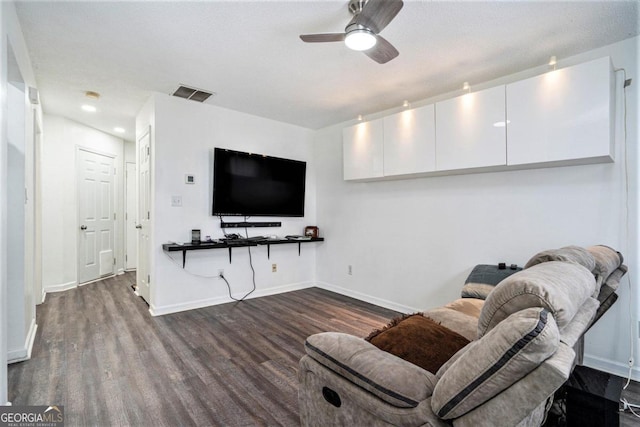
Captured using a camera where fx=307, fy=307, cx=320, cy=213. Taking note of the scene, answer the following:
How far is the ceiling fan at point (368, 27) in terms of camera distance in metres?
1.71

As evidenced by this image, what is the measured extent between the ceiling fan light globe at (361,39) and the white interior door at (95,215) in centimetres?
479

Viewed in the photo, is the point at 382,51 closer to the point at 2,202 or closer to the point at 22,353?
the point at 2,202

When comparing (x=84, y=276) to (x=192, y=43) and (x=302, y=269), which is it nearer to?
(x=302, y=269)

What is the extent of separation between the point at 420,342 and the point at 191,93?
3446mm

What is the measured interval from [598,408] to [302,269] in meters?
3.80

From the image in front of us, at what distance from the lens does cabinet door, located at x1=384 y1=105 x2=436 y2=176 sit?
10.4 ft

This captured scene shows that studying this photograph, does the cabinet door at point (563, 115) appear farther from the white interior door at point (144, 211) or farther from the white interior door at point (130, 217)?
the white interior door at point (130, 217)

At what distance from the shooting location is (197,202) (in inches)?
150

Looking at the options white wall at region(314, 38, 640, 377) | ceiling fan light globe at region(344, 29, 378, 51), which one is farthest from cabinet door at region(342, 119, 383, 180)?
ceiling fan light globe at region(344, 29, 378, 51)

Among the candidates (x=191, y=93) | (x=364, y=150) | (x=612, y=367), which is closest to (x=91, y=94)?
(x=191, y=93)

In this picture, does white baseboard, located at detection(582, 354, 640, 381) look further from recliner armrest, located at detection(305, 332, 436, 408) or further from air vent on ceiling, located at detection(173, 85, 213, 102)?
air vent on ceiling, located at detection(173, 85, 213, 102)

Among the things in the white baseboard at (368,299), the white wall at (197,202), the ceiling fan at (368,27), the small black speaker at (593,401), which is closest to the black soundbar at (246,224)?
the white wall at (197,202)

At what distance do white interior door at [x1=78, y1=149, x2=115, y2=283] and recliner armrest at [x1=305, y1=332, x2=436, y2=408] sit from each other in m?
5.16

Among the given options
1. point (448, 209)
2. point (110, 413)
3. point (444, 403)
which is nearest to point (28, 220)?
point (110, 413)
